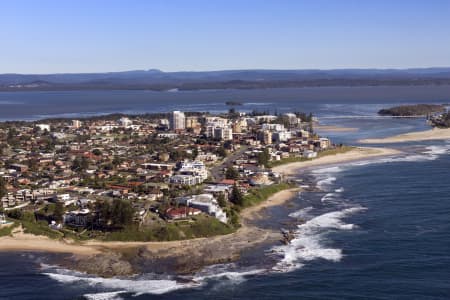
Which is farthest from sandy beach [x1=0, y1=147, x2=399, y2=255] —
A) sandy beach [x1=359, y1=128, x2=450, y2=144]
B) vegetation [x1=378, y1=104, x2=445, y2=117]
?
vegetation [x1=378, y1=104, x2=445, y2=117]

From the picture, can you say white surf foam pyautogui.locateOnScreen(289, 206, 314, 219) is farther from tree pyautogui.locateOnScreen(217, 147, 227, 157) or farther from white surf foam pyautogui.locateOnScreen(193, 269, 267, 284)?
tree pyautogui.locateOnScreen(217, 147, 227, 157)

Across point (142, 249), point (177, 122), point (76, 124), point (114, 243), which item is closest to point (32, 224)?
point (114, 243)

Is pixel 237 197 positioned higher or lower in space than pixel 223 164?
higher

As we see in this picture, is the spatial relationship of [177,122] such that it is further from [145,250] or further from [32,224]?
[145,250]

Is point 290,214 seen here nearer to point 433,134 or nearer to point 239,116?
point 433,134

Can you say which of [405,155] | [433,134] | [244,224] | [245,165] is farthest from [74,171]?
[433,134]

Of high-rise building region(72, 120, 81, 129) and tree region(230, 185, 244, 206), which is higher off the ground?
high-rise building region(72, 120, 81, 129)

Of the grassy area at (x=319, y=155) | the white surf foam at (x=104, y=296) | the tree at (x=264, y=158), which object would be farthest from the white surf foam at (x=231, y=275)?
the grassy area at (x=319, y=155)
